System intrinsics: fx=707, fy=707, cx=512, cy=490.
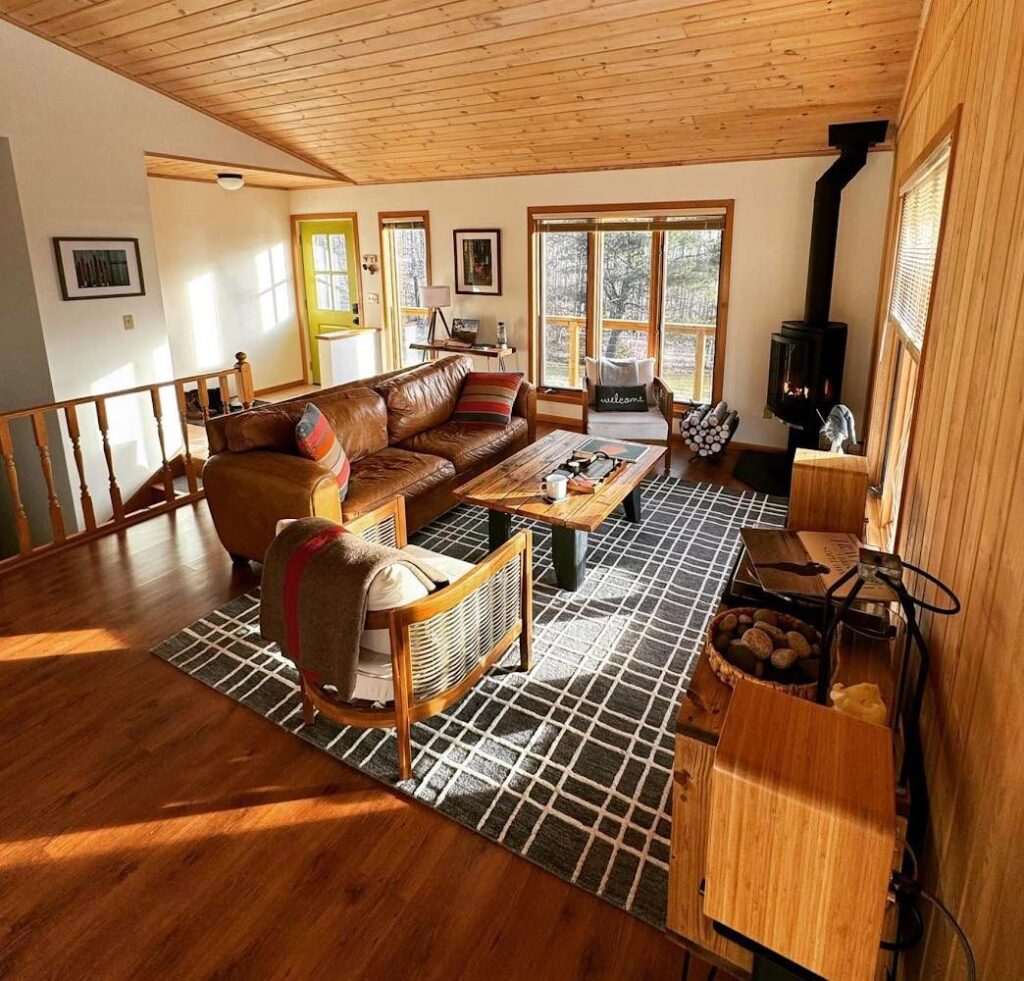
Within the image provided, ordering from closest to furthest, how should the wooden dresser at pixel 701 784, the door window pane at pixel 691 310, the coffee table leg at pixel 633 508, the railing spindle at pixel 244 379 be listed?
1. the wooden dresser at pixel 701 784
2. the coffee table leg at pixel 633 508
3. the railing spindle at pixel 244 379
4. the door window pane at pixel 691 310

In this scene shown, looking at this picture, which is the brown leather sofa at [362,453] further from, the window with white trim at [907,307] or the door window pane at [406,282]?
the door window pane at [406,282]

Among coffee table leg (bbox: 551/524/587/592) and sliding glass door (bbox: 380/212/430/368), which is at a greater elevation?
sliding glass door (bbox: 380/212/430/368)

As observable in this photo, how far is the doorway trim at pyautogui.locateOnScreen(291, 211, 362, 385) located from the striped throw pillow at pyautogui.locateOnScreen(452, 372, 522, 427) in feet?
11.9

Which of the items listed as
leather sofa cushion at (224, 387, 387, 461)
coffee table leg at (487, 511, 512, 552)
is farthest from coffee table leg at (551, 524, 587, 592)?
leather sofa cushion at (224, 387, 387, 461)

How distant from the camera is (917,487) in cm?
199

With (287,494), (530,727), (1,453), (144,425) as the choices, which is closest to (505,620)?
(530,727)

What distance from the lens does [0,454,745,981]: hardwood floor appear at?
180 cm

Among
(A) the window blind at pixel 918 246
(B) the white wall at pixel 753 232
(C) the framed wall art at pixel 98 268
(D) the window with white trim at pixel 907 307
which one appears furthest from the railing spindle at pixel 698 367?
(C) the framed wall art at pixel 98 268

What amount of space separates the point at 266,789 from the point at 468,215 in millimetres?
5915

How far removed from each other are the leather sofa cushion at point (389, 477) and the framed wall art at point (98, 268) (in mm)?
2551

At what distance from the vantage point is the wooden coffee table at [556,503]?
347cm

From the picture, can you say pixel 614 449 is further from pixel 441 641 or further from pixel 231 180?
pixel 231 180

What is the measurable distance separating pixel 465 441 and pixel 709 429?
2.09 m

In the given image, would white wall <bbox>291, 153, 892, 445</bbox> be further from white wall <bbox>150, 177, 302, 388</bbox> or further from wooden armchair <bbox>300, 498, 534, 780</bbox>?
wooden armchair <bbox>300, 498, 534, 780</bbox>
